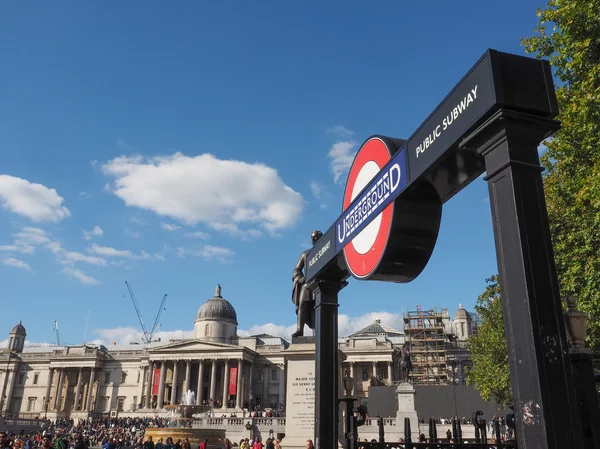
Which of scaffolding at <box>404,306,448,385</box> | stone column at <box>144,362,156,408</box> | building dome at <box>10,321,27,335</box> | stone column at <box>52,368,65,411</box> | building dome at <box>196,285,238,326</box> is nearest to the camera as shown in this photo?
scaffolding at <box>404,306,448,385</box>

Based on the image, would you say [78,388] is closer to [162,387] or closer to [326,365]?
[162,387]

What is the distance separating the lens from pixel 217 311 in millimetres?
99625

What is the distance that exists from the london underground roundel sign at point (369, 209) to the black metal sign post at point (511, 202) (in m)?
0.03

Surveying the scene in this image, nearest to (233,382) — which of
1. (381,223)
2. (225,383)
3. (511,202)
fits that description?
(225,383)

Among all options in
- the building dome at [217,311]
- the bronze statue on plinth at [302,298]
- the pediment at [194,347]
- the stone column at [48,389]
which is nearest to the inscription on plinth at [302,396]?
the bronze statue on plinth at [302,298]

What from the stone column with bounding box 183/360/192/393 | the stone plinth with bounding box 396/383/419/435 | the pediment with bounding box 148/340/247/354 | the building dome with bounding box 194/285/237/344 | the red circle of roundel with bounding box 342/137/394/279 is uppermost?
the building dome with bounding box 194/285/237/344

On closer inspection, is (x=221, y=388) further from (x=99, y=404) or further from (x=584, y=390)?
(x=584, y=390)

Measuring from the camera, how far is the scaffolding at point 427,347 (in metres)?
78.0

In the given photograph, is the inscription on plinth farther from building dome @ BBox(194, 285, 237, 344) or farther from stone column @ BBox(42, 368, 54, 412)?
stone column @ BBox(42, 368, 54, 412)

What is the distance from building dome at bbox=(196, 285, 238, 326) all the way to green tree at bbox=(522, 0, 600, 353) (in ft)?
→ 287

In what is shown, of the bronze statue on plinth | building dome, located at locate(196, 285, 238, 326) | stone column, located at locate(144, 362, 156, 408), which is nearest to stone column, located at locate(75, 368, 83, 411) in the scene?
stone column, located at locate(144, 362, 156, 408)

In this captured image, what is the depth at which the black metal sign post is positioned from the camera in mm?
2900

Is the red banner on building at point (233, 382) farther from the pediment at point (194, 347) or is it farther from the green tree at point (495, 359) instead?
the green tree at point (495, 359)

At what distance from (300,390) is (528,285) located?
1198 centimetres
